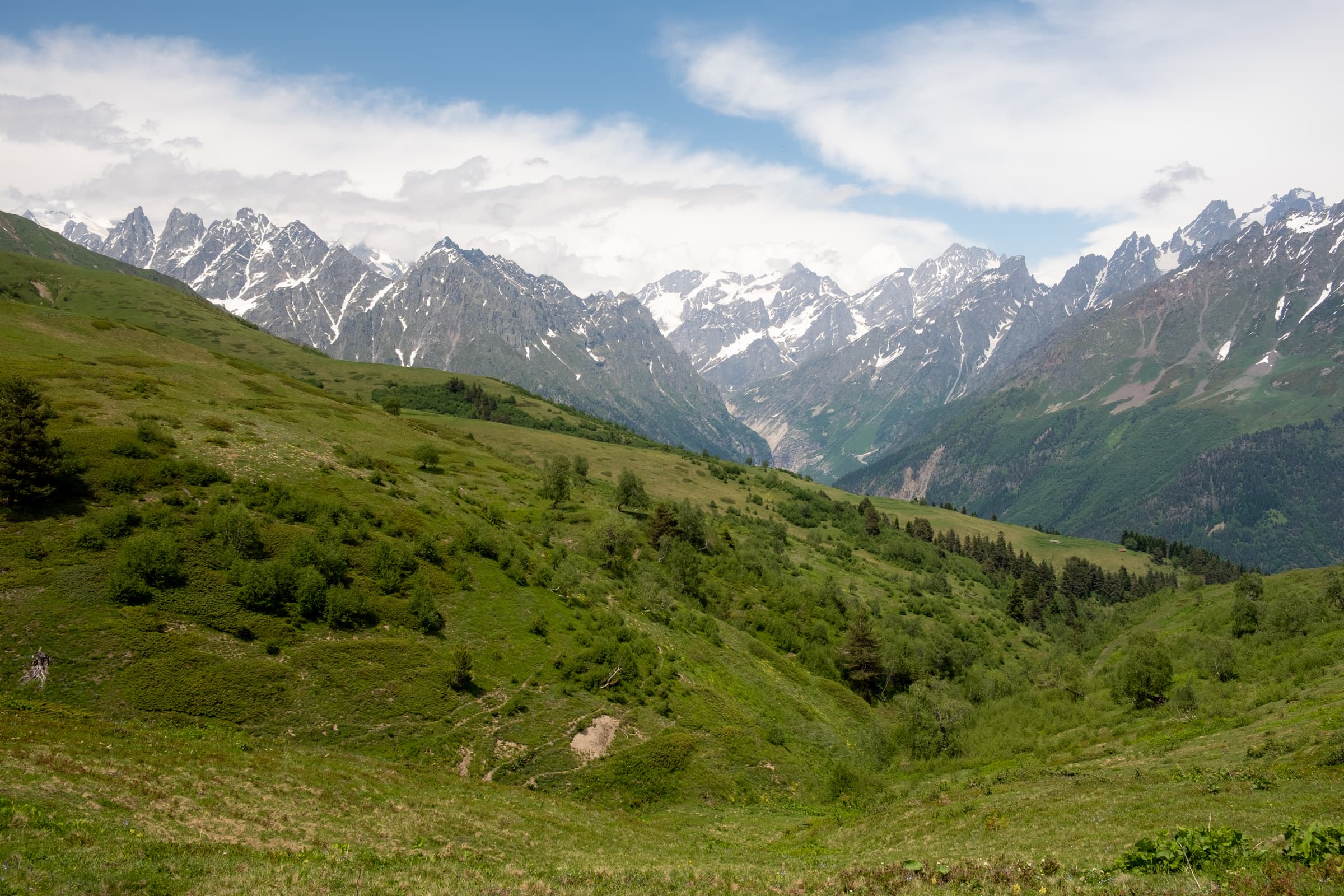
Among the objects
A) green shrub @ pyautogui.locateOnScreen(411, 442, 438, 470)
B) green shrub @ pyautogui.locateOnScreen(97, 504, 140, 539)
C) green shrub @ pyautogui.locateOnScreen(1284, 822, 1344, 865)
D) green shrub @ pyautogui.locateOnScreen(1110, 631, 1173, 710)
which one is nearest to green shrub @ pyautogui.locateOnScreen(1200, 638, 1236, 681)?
green shrub @ pyautogui.locateOnScreen(1110, 631, 1173, 710)

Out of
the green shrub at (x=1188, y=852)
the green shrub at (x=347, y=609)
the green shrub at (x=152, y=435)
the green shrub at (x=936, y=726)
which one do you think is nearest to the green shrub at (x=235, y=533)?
the green shrub at (x=347, y=609)

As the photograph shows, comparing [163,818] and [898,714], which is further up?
[163,818]

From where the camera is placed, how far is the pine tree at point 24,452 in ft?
130

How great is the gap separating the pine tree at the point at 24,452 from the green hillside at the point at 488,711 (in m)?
1.36

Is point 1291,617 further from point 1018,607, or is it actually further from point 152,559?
point 152,559

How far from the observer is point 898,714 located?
71938mm

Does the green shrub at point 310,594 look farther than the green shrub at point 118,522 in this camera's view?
Yes

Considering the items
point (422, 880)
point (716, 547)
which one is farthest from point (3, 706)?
point (716, 547)

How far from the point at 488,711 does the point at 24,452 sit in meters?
30.4

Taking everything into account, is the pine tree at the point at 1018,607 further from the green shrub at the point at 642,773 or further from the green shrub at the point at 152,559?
the green shrub at the point at 152,559

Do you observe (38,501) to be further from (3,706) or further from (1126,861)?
(1126,861)

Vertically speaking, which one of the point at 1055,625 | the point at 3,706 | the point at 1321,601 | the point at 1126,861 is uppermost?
the point at 1321,601

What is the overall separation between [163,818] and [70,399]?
47873mm

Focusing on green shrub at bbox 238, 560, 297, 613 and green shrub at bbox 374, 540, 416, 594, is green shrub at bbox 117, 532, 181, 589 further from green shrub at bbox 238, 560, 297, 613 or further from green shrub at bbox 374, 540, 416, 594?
green shrub at bbox 374, 540, 416, 594
